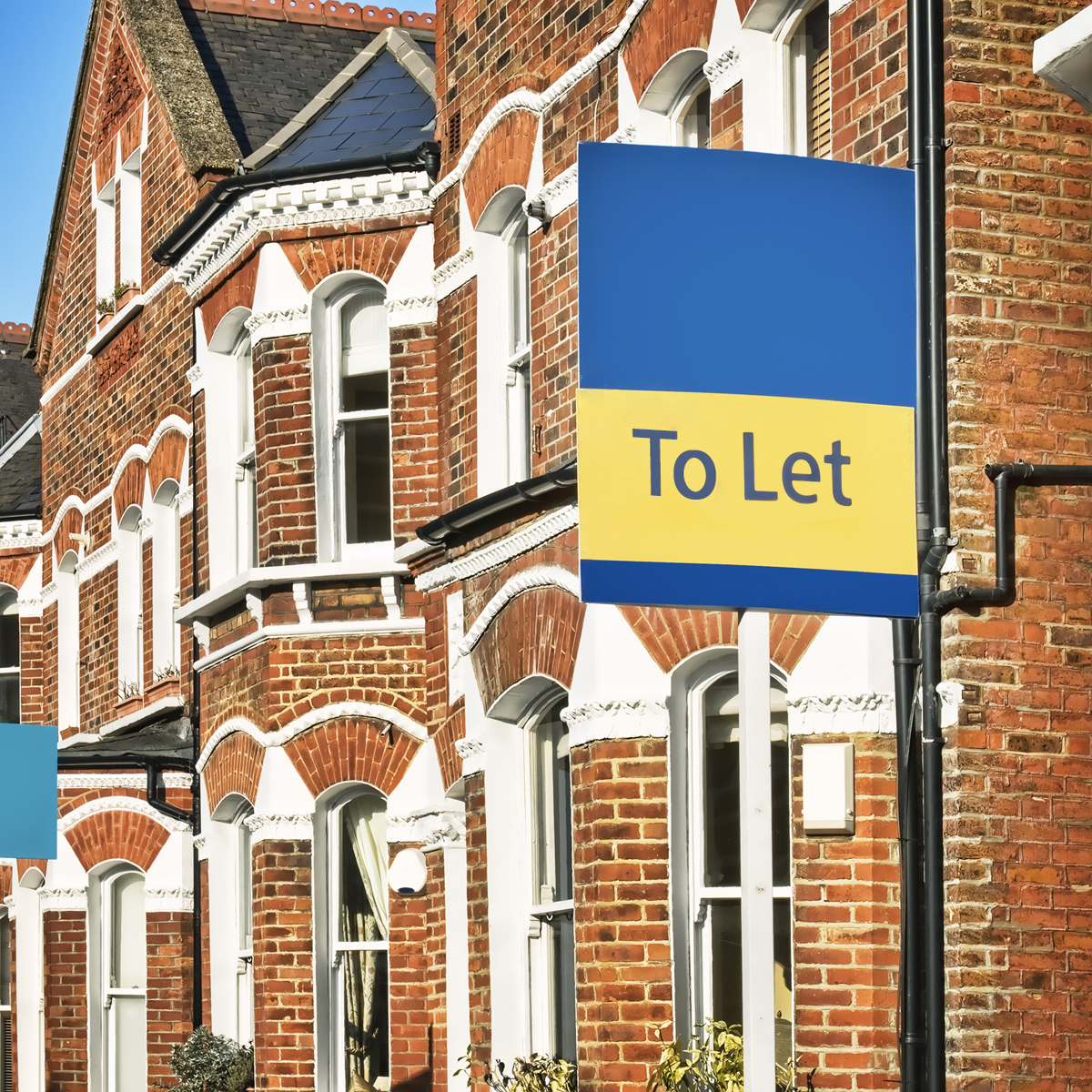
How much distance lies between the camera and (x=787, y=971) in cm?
934

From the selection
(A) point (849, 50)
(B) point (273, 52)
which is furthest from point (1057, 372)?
(B) point (273, 52)

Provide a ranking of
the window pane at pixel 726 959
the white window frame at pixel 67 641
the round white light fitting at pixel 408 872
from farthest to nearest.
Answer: the white window frame at pixel 67 641 → the round white light fitting at pixel 408 872 → the window pane at pixel 726 959

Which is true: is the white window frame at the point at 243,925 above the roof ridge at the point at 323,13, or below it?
below

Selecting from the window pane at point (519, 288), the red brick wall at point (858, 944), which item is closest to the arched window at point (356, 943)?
the window pane at point (519, 288)

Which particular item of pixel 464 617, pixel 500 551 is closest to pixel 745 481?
pixel 500 551

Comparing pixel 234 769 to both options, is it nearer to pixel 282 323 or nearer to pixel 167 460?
pixel 282 323

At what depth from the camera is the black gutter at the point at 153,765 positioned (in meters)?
17.0

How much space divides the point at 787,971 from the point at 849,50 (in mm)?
3949

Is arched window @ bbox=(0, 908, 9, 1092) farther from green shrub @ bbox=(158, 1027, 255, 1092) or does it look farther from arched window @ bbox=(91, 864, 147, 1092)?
green shrub @ bbox=(158, 1027, 255, 1092)

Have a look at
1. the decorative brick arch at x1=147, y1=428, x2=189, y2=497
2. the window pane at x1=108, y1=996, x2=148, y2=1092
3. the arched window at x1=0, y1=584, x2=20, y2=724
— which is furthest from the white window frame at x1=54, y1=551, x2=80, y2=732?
the window pane at x1=108, y1=996, x2=148, y2=1092

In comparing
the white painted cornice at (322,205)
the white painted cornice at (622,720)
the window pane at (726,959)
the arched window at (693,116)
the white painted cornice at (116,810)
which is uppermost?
the white painted cornice at (322,205)

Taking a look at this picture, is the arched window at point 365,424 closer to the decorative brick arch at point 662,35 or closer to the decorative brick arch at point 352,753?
the decorative brick arch at point 352,753

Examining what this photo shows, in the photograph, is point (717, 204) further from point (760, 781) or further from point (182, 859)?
point (182, 859)

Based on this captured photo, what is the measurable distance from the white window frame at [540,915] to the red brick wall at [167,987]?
6244 mm
